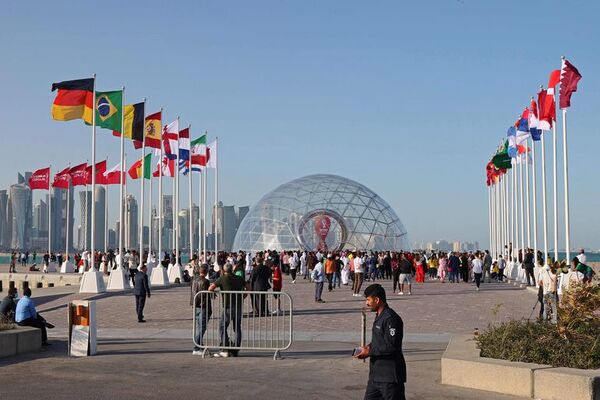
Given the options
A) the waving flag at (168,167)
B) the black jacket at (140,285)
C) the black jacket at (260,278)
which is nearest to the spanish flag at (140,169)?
the waving flag at (168,167)

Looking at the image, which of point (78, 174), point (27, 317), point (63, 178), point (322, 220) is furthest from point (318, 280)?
point (322, 220)

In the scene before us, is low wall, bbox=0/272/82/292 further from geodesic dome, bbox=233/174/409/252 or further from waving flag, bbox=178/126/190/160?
geodesic dome, bbox=233/174/409/252

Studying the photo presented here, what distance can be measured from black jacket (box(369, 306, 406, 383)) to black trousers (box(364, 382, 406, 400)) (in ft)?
0.11

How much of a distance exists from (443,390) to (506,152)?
3158 cm

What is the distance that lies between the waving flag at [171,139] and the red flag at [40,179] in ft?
39.5

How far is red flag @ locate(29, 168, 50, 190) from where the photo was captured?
146ft

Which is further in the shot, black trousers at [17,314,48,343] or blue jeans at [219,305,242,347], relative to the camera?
black trousers at [17,314,48,343]

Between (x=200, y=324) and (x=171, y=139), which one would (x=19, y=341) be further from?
(x=171, y=139)

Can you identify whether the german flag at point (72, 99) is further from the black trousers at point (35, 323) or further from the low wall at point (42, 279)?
the low wall at point (42, 279)

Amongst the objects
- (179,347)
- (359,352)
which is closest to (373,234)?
(179,347)

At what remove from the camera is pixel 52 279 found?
4284 cm

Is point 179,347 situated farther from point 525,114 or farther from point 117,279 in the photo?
point 525,114

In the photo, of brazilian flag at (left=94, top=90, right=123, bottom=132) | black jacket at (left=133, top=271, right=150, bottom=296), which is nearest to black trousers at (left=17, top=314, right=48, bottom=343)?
black jacket at (left=133, top=271, right=150, bottom=296)

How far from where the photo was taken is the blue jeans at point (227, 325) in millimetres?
12852
